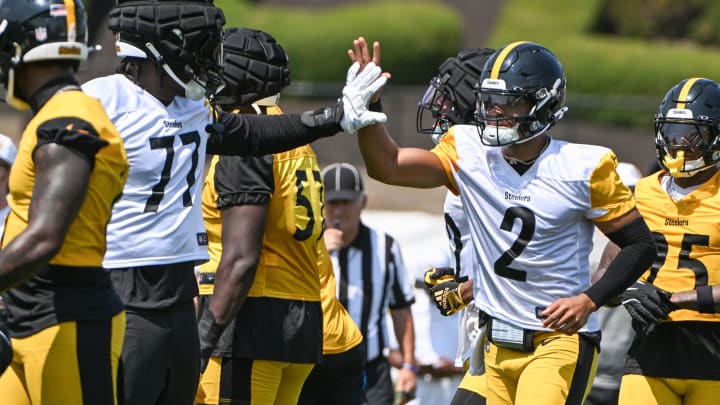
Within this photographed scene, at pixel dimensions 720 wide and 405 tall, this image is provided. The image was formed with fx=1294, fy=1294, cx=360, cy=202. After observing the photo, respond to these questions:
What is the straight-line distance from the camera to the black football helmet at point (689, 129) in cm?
603

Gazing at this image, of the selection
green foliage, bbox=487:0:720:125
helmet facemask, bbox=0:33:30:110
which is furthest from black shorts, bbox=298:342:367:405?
green foliage, bbox=487:0:720:125

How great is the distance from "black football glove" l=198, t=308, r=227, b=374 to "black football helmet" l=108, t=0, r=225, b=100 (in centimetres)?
110

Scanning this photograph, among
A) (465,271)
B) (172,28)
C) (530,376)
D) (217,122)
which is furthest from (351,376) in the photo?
(172,28)

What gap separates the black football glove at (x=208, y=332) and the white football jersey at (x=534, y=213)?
45.4 inches

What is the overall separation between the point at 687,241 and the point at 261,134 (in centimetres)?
214

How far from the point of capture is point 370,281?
811 cm

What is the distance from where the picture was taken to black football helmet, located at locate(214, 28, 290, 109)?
5.78m

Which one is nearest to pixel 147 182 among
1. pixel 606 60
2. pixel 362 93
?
pixel 362 93

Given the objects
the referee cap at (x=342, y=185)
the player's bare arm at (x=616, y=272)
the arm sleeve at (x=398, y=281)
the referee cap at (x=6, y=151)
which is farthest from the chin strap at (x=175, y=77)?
the arm sleeve at (x=398, y=281)

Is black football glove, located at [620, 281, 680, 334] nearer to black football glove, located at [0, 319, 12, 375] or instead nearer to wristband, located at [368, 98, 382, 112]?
wristband, located at [368, 98, 382, 112]

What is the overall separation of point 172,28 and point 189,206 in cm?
66

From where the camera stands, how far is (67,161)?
12.9ft

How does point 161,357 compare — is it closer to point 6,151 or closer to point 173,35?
point 173,35

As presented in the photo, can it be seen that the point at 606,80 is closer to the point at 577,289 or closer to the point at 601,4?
the point at 601,4
